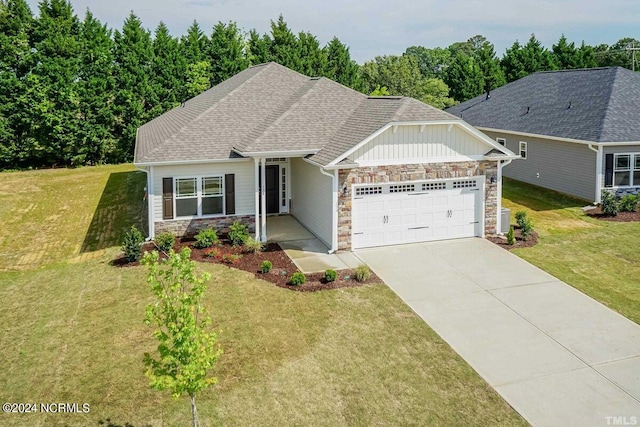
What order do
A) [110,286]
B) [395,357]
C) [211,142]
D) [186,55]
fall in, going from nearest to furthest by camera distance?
[395,357]
[110,286]
[211,142]
[186,55]

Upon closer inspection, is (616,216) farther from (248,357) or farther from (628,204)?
(248,357)

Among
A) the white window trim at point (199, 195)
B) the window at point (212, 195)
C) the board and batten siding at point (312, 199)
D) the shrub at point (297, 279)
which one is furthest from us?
the window at point (212, 195)

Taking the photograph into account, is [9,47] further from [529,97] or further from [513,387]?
[513,387]

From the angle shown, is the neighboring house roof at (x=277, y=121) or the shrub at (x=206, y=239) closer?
the shrub at (x=206, y=239)

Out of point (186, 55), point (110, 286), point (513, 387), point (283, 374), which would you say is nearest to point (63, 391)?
point (283, 374)

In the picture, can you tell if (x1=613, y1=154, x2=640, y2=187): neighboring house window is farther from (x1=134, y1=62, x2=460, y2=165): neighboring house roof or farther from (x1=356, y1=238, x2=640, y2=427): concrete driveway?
(x1=134, y1=62, x2=460, y2=165): neighboring house roof

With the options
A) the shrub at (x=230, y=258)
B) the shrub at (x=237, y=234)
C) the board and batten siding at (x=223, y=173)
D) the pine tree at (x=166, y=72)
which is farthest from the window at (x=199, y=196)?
the pine tree at (x=166, y=72)

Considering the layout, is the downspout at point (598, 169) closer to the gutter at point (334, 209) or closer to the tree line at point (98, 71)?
the gutter at point (334, 209)
